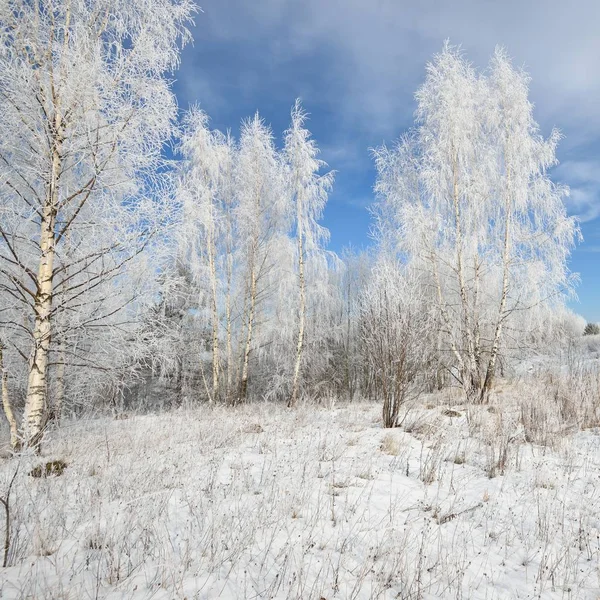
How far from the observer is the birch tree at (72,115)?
4742mm

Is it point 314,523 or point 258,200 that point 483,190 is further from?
point 314,523

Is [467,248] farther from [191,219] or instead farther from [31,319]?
[31,319]

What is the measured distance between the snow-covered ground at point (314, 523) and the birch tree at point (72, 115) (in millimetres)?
2048

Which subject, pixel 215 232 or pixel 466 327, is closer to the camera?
pixel 466 327

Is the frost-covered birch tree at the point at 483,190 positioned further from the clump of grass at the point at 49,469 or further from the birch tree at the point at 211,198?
the clump of grass at the point at 49,469

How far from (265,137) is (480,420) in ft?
35.4

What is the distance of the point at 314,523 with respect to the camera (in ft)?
9.18

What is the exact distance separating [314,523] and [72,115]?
222 inches

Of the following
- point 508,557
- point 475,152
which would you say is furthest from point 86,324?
point 475,152

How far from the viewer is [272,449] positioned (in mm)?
4988

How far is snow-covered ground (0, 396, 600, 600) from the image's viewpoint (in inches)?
85.0

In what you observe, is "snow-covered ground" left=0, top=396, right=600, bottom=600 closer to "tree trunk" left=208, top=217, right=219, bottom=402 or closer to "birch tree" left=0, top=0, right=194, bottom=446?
"birch tree" left=0, top=0, right=194, bottom=446

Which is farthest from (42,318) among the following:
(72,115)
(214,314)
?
(214,314)

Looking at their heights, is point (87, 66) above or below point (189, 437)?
above
